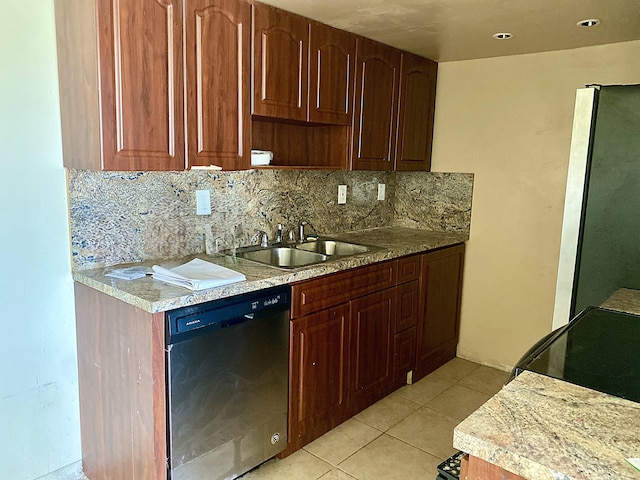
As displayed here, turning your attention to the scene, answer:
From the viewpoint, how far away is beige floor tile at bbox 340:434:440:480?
7.63 feet

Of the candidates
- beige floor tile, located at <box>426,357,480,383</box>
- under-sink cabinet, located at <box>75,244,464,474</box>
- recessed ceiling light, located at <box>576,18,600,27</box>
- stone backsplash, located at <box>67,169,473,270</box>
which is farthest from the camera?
beige floor tile, located at <box>426,357,480,383</box>

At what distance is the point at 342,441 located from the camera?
2.59 metres

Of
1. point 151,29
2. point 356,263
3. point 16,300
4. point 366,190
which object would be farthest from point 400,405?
point 151,29

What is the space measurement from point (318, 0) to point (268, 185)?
3.52 ft

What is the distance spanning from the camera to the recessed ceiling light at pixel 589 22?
244 centimetres

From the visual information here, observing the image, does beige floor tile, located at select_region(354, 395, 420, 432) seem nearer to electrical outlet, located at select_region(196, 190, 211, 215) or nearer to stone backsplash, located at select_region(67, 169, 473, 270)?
stone backsplash, located at select_region(67, 169, 473, 270)

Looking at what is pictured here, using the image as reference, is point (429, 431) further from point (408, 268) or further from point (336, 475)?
point (408, 268)

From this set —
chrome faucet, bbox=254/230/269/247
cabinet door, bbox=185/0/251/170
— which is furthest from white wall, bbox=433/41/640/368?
cabinet door, bbox=185/0/251/170

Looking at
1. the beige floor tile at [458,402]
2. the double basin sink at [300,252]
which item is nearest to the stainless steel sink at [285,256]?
the double basin sink at [300,252]

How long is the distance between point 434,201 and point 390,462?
2.00 m

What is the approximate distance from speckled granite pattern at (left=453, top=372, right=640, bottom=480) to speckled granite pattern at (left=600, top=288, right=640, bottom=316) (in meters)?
0.74

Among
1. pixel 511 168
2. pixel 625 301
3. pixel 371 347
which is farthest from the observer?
pixel 511 168

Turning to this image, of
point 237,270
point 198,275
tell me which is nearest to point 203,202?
point 237,270

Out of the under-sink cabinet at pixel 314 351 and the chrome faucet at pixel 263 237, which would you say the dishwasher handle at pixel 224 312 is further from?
the chrome faucet at pixel 263 237
